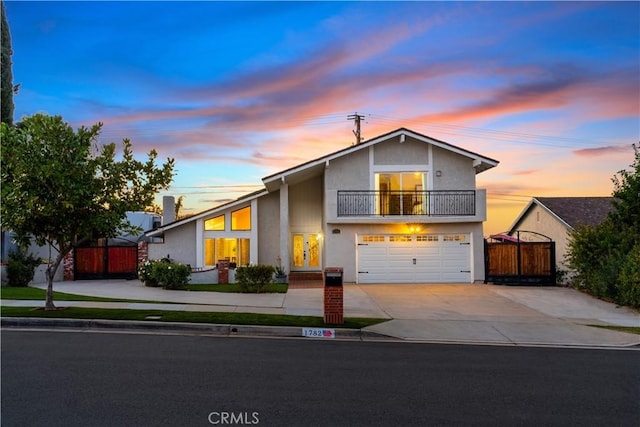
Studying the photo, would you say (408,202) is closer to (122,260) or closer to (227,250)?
(227,250)

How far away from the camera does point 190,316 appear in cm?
1177

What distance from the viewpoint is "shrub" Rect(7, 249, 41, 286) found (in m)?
19.3

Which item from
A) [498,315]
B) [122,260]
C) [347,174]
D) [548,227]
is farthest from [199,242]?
[548,227]

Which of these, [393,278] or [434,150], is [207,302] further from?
[434,150]

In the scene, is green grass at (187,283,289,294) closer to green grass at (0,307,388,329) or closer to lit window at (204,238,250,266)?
lit window at (204,238,250,266)

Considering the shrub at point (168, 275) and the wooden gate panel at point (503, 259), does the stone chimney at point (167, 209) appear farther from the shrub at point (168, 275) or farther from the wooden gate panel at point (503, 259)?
the wooden gate panel at point (503, 259)

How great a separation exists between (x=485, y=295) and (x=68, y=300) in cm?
1451

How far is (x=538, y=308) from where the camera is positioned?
15320 mm

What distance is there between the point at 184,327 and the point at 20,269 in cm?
1251

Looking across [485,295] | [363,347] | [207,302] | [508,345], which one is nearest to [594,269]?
[485,295]

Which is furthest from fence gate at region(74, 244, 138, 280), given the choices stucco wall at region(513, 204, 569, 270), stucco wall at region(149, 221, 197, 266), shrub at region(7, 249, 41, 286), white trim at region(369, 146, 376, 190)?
stucco wall at region(513, 204, 569, 270)
